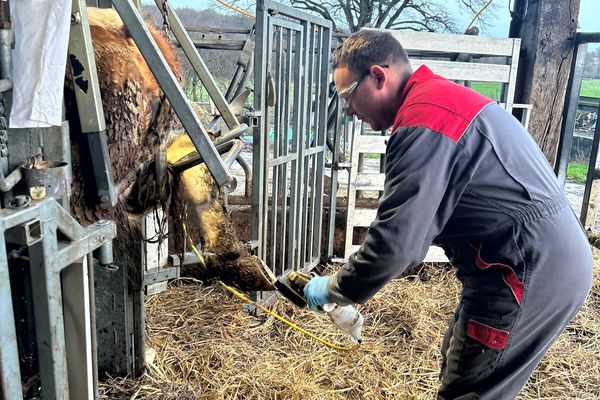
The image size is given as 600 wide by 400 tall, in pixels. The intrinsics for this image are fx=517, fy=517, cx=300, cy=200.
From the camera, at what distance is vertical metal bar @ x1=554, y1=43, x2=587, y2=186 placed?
4.91 meters

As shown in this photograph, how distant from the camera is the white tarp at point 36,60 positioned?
123 cm

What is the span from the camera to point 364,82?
6.53ft

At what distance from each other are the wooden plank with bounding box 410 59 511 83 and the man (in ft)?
9.14

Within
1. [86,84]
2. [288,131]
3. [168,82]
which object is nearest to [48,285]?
[86,84]

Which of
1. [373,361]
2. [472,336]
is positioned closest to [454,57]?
[373,361]

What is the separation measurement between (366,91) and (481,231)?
0.68m

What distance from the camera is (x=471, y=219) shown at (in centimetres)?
187

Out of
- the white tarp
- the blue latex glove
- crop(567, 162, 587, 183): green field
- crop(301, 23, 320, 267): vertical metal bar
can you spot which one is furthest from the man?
crop(567, 162, 587, 183): green field

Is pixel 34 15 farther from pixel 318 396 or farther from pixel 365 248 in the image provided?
pixel 318 396

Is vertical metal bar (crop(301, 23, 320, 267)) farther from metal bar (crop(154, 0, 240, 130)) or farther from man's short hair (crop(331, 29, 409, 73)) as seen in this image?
man's short hair (crop(331, 29, 409, 73))

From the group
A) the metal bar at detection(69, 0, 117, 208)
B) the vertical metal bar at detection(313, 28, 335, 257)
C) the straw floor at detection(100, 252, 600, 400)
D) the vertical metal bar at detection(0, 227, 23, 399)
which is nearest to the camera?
the vertical metal bar at detection(0, 227, 23, 399)

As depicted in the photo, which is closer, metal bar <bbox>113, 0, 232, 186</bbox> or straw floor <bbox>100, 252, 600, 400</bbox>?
metal bar <bbox>113, 0, 232, 186</bbox>

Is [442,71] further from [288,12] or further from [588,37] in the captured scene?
[288,12]

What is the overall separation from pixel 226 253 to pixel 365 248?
1.16m
